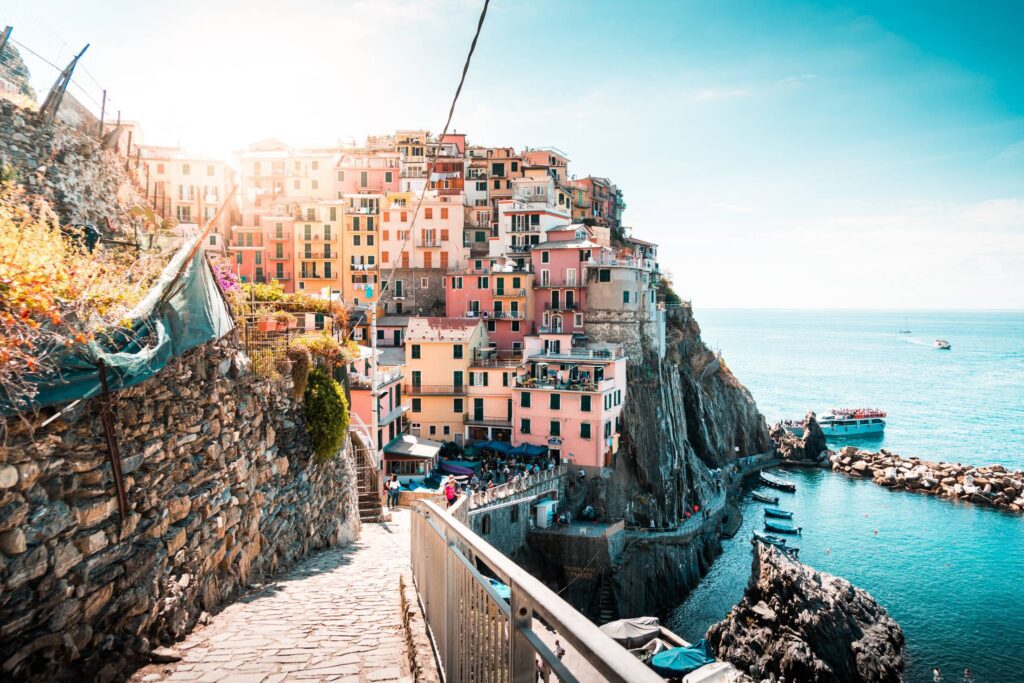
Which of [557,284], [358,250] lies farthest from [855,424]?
[358,250]

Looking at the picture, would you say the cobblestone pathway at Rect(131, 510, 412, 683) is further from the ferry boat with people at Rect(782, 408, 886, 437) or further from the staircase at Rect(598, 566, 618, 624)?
the ferry boat with people at Rect(782, 408, 886, 437)

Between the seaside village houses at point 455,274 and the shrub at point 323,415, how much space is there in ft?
52.7

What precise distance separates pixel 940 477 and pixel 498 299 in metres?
39.3

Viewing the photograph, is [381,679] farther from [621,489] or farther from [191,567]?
[621,489]

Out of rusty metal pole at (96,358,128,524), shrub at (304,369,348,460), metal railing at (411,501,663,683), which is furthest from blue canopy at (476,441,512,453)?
metal railing at (411,501,663,683)

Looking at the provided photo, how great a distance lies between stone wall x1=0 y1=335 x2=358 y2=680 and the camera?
5.09 m

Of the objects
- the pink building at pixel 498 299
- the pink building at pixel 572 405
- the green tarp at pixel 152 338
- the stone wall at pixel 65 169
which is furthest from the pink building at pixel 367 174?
the green tarp at pixel 152 338

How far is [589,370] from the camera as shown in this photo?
39562 millimetres

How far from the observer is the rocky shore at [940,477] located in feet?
160

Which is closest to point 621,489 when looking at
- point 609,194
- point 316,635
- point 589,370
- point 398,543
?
point 589,370

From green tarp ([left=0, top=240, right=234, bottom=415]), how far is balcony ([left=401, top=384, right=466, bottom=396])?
3047 centimetres

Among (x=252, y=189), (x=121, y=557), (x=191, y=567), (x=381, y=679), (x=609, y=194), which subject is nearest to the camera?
(x=381, y=679)

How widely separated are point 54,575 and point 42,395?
147 cm

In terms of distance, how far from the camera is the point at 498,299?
155ft
